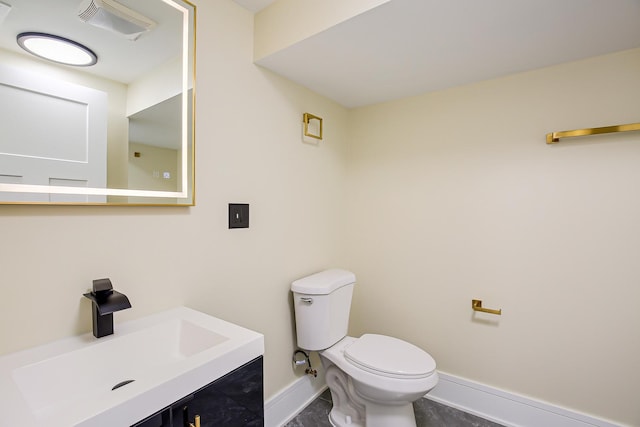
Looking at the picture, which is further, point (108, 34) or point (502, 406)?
point (502, 406)

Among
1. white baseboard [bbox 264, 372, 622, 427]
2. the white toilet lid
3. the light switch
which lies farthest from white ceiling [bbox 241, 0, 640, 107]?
white baseboard [bbox 264, 372, 622, 427]

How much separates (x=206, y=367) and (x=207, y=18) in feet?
4.65

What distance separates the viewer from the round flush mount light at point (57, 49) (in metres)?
0.90

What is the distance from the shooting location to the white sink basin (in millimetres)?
635

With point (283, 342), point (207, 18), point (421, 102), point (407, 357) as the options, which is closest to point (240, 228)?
point (283, 342)

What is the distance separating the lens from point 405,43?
53.8 inches

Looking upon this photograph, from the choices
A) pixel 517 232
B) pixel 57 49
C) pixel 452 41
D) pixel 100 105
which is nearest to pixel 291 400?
pixel 517 232

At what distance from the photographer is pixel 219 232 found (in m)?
1.41

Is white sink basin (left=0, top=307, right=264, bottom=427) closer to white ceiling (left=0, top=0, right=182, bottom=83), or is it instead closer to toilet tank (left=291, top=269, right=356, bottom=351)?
toilet tank (left=291, top=269, right=356, bottom=351)

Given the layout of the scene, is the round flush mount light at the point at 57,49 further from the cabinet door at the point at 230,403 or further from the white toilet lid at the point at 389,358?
the white toilet lid at the point at 389,358

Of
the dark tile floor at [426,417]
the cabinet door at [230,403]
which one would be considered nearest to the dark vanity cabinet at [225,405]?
the cabinet door at [230,403]

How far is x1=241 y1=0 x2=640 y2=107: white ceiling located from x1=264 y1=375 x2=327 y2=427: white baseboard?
1.85 metres

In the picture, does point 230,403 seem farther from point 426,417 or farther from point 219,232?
point 426,417

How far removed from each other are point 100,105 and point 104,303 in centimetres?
67
